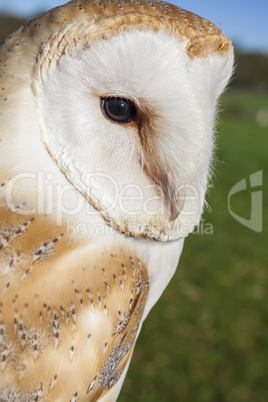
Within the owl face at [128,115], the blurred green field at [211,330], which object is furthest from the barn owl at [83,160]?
the blurred green field at [211,330]

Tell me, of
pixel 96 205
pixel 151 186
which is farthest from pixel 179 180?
pixel 96 205

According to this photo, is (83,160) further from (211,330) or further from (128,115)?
(211,330)

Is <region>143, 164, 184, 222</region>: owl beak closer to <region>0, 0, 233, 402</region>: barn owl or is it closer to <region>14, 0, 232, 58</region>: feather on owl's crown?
<region>0, 0, 233, 402</region>: barn owl

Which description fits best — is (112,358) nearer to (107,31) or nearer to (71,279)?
(71,279)

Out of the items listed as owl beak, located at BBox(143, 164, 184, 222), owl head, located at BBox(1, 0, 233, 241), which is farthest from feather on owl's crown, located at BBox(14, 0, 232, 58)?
owl beak, located at BBox(143, 164, 184, 222)

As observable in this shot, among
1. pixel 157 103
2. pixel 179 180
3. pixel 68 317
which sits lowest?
pixel 68 317

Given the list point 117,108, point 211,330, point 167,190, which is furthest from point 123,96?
point 211,330

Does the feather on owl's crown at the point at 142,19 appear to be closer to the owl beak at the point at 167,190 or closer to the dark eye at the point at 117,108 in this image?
the dark eye at the point at 117,108

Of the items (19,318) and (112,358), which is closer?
(19,318)
